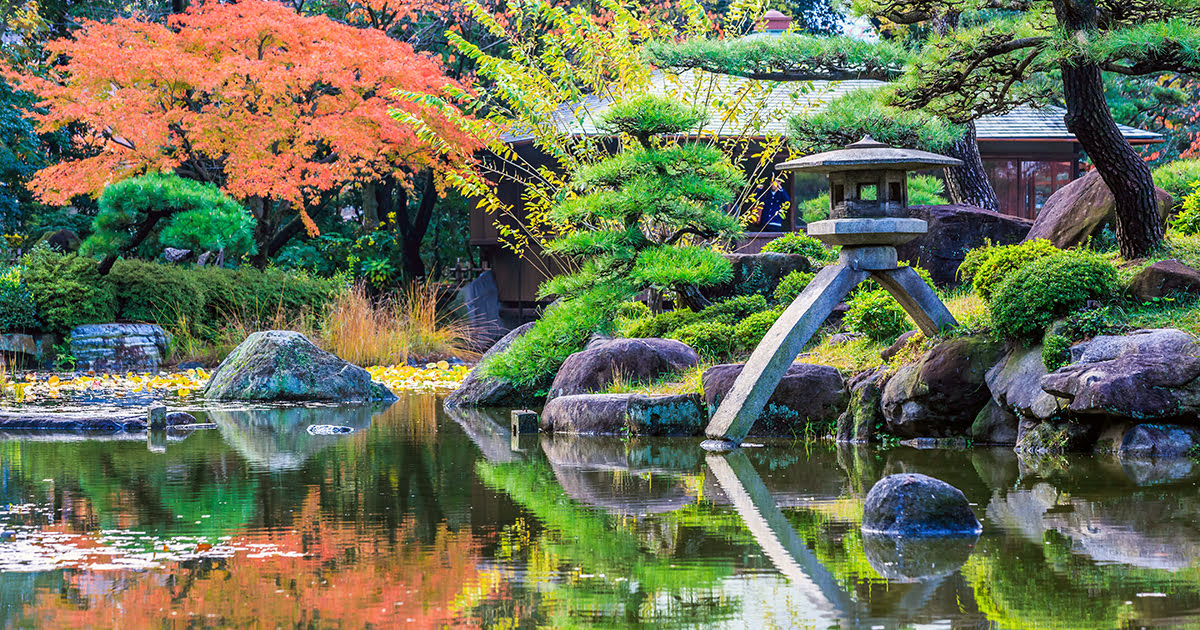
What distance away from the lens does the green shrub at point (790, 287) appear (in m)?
13.4

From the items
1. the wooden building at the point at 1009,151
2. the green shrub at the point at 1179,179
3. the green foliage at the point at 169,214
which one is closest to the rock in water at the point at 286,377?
the green foliage at the point at 169,214

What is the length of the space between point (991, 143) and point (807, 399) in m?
13.3

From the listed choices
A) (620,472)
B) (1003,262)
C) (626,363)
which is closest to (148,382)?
(626,363)

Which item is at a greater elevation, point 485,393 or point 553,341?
point 553,341

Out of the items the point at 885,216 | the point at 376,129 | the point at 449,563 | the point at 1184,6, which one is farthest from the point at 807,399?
the point at 376,129

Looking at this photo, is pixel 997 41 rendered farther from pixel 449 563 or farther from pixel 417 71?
pixel 417 71

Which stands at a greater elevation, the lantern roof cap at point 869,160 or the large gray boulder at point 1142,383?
the lantern roof cap at point 869,160

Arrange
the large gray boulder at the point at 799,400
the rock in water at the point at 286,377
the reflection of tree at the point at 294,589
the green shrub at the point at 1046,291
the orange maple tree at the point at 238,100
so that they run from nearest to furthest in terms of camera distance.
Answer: the reflection of tree at the point at 294,589 → the green shrub at the point at 1046,291 → the large gray boulder at the point at 799,400 → the rock in water at the point at 286,377 → the orange maple tree at the point at 238,100

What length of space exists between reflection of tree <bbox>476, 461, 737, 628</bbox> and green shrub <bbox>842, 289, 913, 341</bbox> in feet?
17.2

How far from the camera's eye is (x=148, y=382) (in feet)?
55.4

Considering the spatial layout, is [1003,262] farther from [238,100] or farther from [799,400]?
[238,100]

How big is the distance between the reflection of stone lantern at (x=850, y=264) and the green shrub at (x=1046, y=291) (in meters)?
0.72

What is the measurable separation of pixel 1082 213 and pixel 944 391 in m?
3.43

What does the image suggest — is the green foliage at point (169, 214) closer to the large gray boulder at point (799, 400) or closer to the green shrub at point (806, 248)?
the green shrub at point (806, 248)
